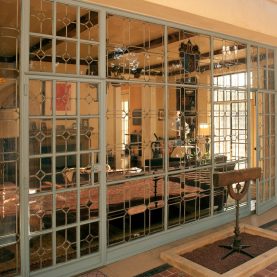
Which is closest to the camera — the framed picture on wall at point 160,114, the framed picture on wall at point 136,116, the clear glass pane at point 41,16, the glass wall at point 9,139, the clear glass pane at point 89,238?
the glass wall at point 9,139

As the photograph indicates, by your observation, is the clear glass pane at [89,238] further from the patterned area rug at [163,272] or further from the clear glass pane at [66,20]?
the clear glass pane at [66,20]

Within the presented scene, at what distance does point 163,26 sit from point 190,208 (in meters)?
2.46

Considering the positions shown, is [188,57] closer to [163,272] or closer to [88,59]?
[88,59]

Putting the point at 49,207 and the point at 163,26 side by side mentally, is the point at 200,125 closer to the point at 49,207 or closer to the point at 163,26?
the point at 163,26

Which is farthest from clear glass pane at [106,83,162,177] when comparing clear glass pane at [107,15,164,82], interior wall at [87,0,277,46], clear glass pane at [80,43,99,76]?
interior wall at [87,0,277,46]

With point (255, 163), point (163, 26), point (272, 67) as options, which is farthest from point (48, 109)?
point (272, 67)

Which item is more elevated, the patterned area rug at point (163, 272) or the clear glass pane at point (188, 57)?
the clear glass pane at point (188, 57)

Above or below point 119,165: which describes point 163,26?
above

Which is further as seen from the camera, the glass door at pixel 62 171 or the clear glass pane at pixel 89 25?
the clear glass pane at pixel 89 25

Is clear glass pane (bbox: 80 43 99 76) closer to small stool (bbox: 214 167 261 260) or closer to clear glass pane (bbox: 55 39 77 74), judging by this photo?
clear glass pane (bbox: 55 39 77 74)

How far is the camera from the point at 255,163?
5.52m

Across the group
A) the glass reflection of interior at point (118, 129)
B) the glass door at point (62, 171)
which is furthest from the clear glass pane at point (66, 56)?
the glass door at point (62, 171)

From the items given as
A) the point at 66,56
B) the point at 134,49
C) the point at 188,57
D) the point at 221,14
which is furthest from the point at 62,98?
the point at 221,14

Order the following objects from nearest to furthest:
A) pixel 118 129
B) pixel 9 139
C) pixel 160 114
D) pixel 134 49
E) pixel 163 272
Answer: pixel 9 139
pixel 163 272
pixel 118 129
pixel 134 49
pixel 160 114
